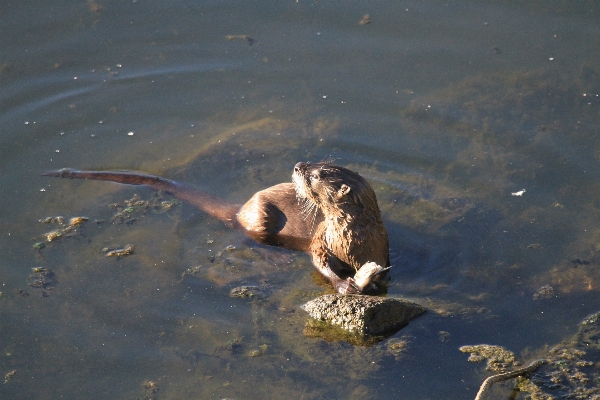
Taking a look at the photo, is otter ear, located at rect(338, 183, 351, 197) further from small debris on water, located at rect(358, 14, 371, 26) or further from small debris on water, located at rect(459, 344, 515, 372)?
small debris on water, located at rect(358, 14, 371, 26)

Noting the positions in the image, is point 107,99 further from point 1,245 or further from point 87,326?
point 87,326

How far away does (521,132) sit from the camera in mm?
6281

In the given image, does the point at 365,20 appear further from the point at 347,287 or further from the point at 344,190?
the point at 347,287

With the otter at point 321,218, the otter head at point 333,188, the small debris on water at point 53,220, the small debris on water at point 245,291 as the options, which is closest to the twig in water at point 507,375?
the otter at point 321,218

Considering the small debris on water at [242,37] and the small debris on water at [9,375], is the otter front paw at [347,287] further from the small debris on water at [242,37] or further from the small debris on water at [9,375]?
the small debris on water at [242,37]

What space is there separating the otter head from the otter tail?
0.84m

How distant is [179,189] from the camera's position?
18.6ft

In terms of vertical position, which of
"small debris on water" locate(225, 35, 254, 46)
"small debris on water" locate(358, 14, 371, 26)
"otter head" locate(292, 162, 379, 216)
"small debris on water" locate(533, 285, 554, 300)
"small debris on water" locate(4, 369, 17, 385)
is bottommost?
"small debris on water" locate(4, 369, 17, 385)

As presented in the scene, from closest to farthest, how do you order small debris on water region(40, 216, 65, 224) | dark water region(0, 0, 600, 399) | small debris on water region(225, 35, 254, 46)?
dark water region(0, 0, 600, 399) < small debris on water region(40, 216, 65, 224) < small debris on water region(225, 35, 254, 46)

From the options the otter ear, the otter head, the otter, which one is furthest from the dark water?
the otter ear

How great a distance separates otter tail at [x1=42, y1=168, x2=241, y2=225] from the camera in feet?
18.2

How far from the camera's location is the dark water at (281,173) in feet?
14.4

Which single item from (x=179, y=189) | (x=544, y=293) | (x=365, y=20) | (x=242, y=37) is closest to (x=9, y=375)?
(x=179, y=189)

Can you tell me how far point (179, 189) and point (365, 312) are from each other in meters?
1.93
